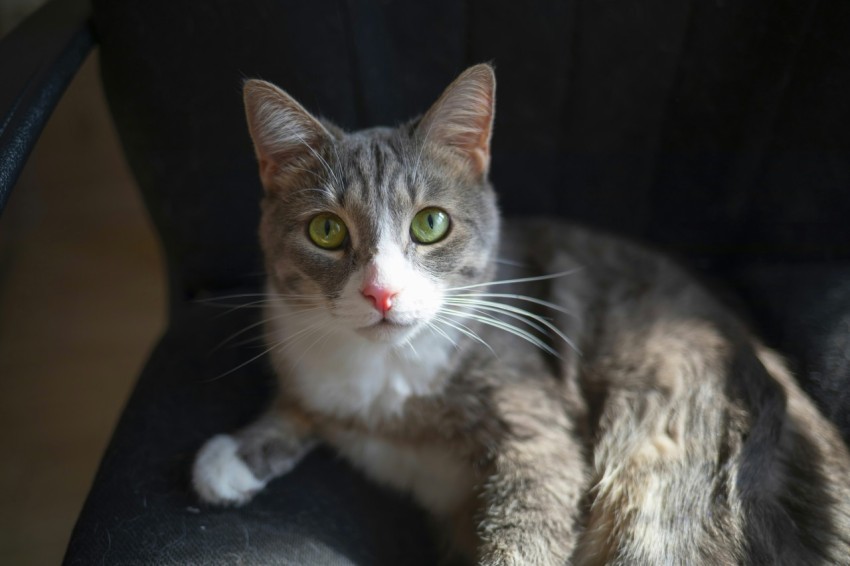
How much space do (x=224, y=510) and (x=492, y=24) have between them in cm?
121

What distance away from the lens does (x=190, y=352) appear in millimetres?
1650

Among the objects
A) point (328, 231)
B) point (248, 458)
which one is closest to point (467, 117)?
point (328, 231)

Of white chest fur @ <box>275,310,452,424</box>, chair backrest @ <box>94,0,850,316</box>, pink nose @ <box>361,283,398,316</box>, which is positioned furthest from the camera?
chair backrest @ <box>94,0,850,316</box>

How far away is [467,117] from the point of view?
1317mm

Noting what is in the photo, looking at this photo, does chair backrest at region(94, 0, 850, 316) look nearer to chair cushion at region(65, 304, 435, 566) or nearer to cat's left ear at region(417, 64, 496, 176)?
chair cushion at region(65, 304, 435, 566)

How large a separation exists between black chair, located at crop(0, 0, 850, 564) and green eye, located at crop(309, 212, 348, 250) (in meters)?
0.49

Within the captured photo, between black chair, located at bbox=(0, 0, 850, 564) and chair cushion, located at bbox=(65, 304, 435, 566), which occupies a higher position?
black chair, located at bbox=(0, 0, 850, 564)

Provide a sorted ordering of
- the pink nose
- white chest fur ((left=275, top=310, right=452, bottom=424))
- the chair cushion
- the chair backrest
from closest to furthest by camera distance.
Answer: the pink nose, the chair cushion, white chest fur ((left=275, top=310, right=452, bottom=424)), the chair backrest

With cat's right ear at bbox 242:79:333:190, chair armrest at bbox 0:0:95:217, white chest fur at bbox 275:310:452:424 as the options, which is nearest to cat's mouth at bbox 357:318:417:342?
white chest fur at bbox 275:310:452:424

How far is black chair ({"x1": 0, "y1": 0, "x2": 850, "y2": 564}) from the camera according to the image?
142cm

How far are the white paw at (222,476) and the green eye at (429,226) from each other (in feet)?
1.87

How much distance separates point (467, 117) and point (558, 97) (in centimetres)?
48

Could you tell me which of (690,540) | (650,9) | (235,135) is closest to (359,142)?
(235,135)

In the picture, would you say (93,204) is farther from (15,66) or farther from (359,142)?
(359,142)
